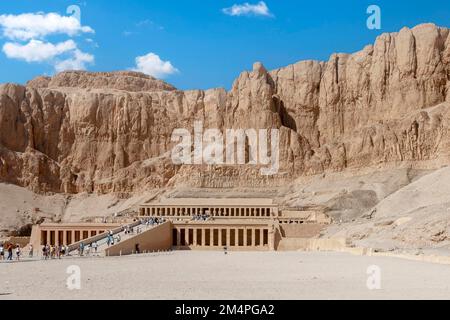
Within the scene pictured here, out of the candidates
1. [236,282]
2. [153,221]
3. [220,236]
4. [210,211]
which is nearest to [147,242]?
[153,221]

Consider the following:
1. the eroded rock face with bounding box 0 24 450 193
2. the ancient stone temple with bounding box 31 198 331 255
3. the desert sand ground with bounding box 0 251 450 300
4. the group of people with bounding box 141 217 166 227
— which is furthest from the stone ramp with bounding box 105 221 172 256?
the eroded rock face with bounding box 0 24 450 193

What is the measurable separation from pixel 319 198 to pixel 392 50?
39.2 meters

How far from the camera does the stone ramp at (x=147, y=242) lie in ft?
193

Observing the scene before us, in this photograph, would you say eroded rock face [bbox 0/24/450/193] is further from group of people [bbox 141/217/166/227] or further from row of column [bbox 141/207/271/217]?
group of people [bbox 141/217/166/227]

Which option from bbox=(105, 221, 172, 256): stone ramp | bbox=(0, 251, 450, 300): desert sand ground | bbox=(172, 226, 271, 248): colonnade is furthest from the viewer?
bbox=(172, 226, 271, 248): colonnade

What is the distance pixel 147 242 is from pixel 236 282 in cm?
4133

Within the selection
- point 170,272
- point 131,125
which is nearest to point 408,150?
Result: point 131,125

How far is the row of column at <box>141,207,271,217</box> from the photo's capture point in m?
100

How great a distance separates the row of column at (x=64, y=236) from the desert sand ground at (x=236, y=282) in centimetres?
4368

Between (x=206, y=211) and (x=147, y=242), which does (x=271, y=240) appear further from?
(x=206, y=211)

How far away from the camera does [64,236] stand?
83.8 meters

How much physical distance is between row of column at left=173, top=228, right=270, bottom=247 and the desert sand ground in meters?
41.8

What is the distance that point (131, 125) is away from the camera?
13925 cm

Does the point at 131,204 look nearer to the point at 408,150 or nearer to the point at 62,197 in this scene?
the point at 62,197
